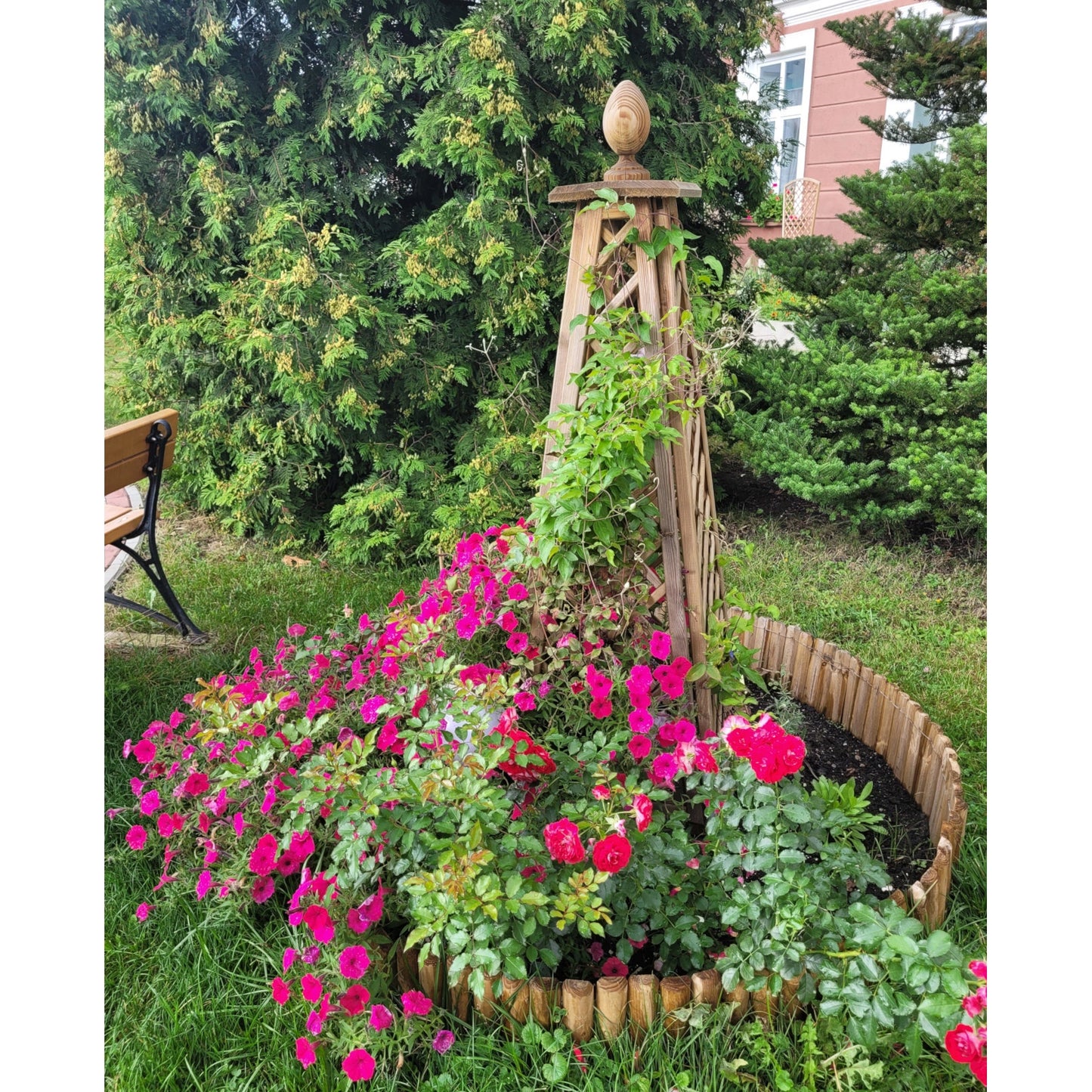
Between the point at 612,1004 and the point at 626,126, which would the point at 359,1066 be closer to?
the point at 612,1004

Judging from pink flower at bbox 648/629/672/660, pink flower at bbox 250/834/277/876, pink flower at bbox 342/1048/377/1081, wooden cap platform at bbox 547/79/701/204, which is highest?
wooden cap platform at bbox 547/79/701/204

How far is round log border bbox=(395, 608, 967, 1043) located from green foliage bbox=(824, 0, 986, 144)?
328 cm

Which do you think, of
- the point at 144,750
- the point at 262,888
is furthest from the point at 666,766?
the point at 144,750

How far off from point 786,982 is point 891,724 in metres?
1.23

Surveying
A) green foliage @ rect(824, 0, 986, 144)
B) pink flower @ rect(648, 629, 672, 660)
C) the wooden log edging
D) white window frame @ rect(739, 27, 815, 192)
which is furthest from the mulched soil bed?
white window frame @ rect(739, 27, 815, 192)

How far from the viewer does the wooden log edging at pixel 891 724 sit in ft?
6.58

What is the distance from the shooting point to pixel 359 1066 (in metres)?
1.55

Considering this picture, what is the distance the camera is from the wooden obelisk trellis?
2.04 meters

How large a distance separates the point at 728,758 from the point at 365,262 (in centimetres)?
330

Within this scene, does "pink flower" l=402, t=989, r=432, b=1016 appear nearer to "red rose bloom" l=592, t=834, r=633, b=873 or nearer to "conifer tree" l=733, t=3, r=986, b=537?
"red rose bloom" l=592, t=834, r=633, b=873

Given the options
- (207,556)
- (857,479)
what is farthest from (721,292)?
(207,556)

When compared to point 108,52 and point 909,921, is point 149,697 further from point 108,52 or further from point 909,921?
point 108,52

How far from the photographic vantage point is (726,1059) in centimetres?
164

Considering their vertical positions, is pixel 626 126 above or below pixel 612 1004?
above
